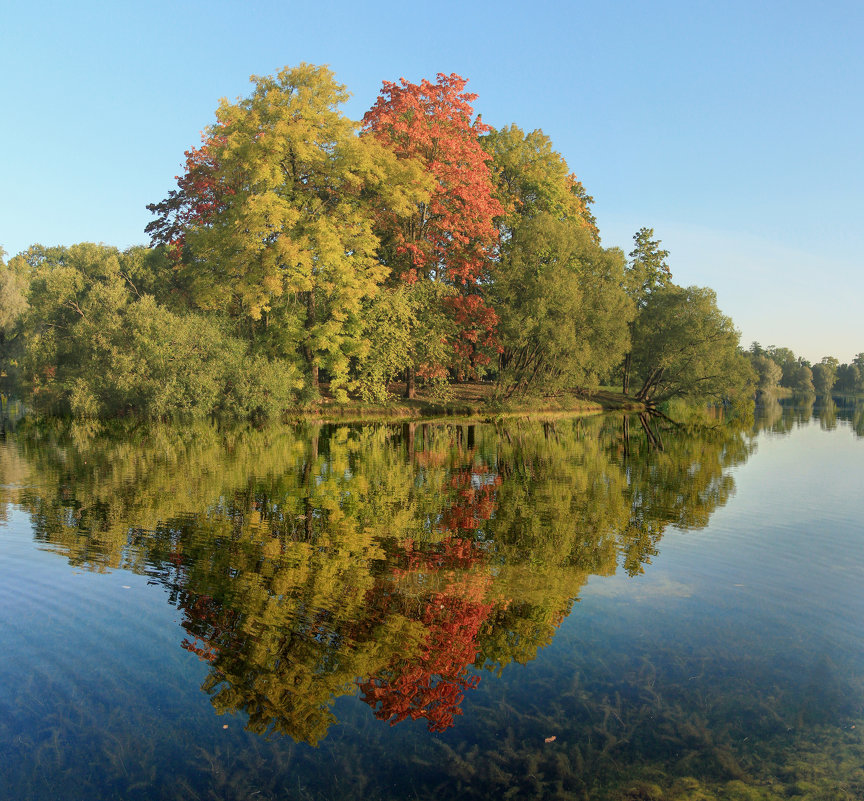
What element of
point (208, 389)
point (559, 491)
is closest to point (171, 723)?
point (559, 491)

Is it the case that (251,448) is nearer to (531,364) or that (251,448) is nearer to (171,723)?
(171,723)

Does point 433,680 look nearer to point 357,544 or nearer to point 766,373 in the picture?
point 357,544

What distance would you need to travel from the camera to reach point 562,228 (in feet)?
149

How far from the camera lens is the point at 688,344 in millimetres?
58156

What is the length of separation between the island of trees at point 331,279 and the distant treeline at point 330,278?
0.13 meters

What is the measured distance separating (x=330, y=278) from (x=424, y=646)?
32962mm

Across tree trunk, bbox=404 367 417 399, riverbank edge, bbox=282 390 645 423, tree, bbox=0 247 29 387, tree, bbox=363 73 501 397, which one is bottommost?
riverbank edge, bbox=282 390 645 423

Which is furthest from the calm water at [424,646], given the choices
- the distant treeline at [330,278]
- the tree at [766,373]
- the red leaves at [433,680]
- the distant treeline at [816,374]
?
the distant treeline at [816,374]

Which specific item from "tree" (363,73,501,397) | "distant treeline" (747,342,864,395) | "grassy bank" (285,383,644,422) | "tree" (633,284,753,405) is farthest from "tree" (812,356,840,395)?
"tree" (363,73,501,397)

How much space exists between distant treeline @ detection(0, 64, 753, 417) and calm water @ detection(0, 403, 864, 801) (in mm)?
19679

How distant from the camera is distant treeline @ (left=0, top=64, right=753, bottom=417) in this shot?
33.8 metres

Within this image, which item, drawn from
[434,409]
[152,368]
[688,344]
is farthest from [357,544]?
[688,344]

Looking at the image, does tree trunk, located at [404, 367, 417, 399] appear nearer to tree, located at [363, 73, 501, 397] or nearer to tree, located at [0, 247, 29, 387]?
tree, located at [363, 73, 501, 397]

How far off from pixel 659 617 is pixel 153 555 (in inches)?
288
